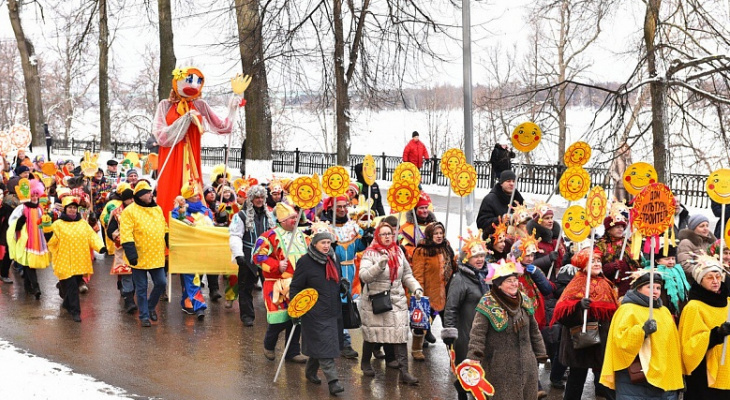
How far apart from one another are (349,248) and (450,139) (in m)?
41.7

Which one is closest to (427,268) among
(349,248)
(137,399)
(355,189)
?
(349,248)

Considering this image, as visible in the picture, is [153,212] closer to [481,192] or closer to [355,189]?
[355,189]

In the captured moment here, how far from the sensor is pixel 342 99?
17.9m

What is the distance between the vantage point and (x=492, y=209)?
10.7 meters

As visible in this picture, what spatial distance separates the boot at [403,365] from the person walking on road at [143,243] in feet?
10.8

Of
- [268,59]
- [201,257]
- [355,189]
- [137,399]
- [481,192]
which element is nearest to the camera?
[137,399]

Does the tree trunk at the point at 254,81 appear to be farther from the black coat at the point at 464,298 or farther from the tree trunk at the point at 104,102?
the tree trunk at the point at 104,102

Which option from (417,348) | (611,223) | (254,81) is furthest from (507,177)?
(254,81)

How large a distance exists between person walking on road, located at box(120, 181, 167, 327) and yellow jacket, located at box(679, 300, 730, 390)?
6050 mm

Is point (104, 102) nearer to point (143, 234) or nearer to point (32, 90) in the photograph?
point (32, 90)

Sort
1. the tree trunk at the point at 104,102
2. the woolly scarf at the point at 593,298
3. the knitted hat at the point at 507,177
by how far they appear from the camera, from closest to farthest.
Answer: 1. the woolly scarf at the point at 593,298
2. the knitted hat at the point at 507,177
3. the tree trunk at the point at 104,102

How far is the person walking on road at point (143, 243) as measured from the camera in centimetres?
1032

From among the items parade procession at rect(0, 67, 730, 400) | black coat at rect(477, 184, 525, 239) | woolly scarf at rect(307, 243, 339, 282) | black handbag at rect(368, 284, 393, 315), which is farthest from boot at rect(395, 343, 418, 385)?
black coat at rect(477, 184, 525, 239)

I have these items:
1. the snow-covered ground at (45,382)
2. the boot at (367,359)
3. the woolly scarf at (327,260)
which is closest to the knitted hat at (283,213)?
the woolly scarf at (327,260)
